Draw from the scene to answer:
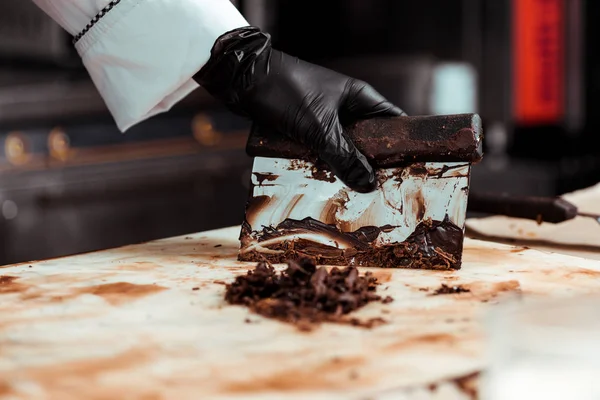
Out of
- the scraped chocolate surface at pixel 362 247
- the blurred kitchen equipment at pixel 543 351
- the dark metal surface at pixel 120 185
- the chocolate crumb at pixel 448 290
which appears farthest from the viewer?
the dark metal surface at pixel 120 185

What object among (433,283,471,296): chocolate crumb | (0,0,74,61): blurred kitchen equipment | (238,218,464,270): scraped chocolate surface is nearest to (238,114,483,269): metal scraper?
(238,218,464,270): scraped chocolate surface

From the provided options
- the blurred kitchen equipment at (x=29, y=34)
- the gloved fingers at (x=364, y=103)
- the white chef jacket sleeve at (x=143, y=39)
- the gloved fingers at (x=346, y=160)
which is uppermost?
the blurred kitchen equipment at (x=29, y=34)

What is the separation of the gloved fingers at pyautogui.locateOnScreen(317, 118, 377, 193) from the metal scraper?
25mm

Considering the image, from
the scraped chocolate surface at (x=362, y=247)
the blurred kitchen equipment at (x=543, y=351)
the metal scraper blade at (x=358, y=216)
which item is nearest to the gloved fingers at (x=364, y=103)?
the metal scraper blade at (x=358, y=216)

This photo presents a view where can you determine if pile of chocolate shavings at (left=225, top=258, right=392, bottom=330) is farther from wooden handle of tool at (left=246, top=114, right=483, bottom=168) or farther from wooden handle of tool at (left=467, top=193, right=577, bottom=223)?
wooden handle of tool at (left=467, top=193, right=577, bottom=223)

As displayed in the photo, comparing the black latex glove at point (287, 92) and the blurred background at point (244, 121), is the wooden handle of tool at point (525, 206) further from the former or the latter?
the blurred background at point (244, 121)

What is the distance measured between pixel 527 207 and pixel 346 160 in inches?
21.8

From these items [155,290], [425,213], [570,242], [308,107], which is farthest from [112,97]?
[570,242]

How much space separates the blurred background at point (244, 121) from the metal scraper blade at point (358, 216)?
1490mm

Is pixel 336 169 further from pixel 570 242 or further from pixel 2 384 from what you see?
pixel 2 384

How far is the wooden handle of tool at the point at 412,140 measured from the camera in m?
1.42

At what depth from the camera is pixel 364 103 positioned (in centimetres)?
154

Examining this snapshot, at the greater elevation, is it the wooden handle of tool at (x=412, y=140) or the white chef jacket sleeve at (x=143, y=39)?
the white chef jacket sleeve at (x=143, y=39)

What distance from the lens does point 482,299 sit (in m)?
1.20
